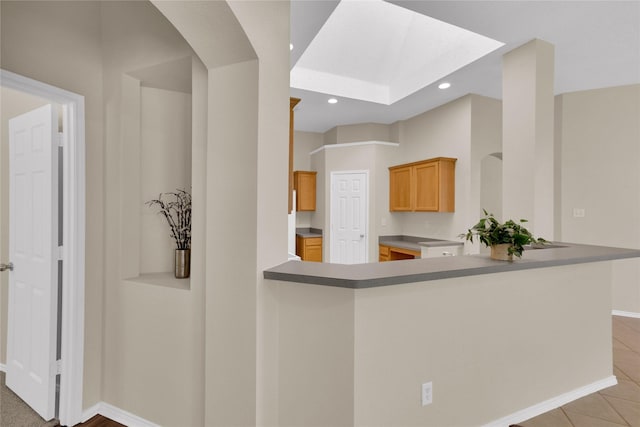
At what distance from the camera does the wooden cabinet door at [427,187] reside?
4.78 metres

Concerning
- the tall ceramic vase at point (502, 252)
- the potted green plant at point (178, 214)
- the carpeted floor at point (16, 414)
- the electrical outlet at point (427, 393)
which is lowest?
the carpeted floor at point (16, 414)

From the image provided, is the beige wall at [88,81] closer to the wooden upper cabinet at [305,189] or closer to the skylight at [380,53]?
the skylight at [380,53]

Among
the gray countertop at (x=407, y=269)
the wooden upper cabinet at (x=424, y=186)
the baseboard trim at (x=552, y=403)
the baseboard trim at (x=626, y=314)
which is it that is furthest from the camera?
the wooden upper cabinet at (x=424, y=186)

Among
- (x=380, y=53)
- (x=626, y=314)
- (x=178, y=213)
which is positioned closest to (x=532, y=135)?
(x=380, y=53)

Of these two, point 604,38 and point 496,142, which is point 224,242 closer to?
point 604,38

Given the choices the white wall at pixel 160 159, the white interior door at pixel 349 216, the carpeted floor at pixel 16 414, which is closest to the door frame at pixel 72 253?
the carpeted floor at pixel 16 414

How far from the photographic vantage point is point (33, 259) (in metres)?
2.19

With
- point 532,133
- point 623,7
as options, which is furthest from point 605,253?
point 623,7

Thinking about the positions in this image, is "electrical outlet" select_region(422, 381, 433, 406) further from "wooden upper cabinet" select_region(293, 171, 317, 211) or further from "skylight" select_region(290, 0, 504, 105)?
"wooden upper cabinet" select_region(293, 171, 317, 211)

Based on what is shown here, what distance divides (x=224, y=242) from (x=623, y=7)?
3584 mm

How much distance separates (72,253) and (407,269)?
202 cm

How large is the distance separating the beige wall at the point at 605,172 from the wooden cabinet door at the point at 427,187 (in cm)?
166

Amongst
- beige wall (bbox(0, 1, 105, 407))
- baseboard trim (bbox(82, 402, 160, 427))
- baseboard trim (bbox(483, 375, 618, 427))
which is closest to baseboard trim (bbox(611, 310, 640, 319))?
baseboard trim (bbox(483, 375, 618, 427))

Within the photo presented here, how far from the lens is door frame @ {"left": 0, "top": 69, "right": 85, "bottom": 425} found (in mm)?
2016
